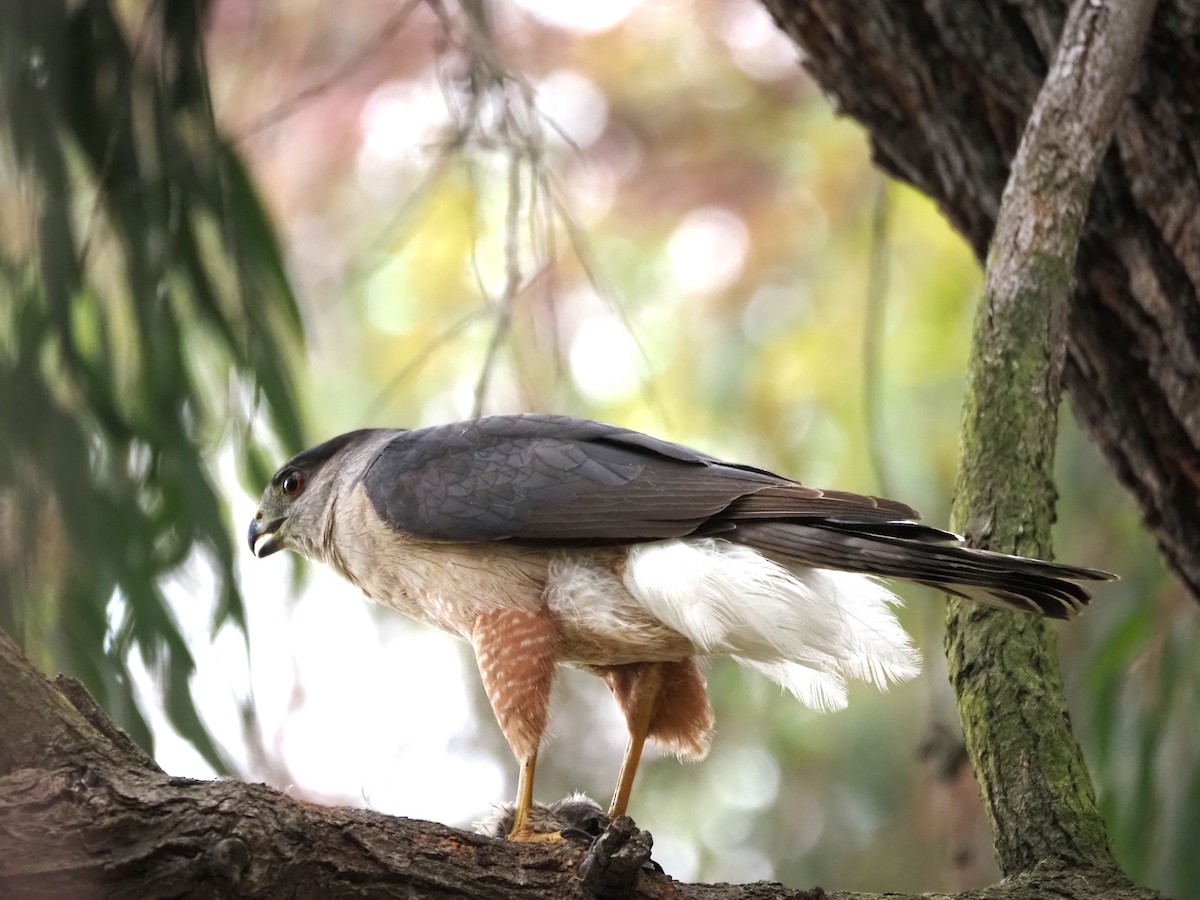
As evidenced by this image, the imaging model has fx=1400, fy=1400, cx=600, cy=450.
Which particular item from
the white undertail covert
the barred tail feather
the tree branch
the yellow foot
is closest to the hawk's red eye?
the white undertail covert

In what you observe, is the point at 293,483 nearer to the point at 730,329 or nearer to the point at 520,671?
the point at 520,671

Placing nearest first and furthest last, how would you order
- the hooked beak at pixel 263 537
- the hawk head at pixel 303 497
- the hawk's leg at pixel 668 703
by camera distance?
the hawk's leg at pixel 668 703 → the hawk head at pixel 303 497 → the hooked beak at pixel 263 537

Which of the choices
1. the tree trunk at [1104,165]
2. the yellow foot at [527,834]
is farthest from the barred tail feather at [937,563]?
the tree trunk at [1104,165]

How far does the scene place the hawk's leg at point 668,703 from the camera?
4016 millimetres

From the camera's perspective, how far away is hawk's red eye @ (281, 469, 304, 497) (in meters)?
4.58

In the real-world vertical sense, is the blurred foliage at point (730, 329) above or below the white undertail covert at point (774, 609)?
above

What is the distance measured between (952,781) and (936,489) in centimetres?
245

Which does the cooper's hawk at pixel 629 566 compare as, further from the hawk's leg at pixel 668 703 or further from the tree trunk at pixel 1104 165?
the tree trunk at pixel 1104 165

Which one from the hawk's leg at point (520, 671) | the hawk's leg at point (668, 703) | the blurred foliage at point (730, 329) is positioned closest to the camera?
the hawk's leg at point (520, 671)

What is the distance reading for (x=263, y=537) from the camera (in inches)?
185

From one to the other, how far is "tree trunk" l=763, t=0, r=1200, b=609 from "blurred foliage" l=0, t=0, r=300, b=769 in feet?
6.14

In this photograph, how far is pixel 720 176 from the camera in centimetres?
947

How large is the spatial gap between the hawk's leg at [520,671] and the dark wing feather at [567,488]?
0.23m

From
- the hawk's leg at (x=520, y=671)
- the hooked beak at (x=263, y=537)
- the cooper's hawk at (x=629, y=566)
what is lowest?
the hawk's leg at (x=520, y=671)
